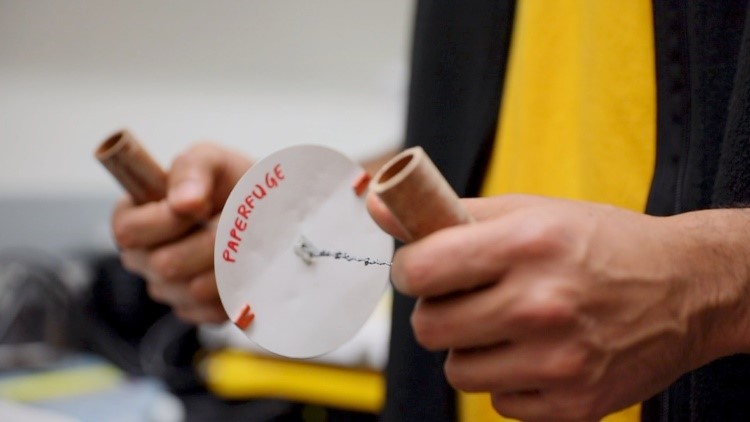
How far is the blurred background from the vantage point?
109 cm

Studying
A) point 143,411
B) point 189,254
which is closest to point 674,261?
point 189,254

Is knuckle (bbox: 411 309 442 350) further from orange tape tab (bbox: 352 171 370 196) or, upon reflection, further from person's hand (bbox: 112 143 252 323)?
person's hand (bbox: 112 143 252 323)

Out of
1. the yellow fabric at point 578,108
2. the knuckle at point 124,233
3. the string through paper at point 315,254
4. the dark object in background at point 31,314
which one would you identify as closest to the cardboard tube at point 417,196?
the string through paper at point 315,254

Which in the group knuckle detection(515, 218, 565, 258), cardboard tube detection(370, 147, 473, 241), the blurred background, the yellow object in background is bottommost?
the yellow object in background

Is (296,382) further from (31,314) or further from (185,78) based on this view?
(185,78)

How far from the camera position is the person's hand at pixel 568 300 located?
11.2 inches

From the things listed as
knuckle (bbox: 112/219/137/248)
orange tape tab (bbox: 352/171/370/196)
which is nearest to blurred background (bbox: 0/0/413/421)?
knuckle (bbox: 112/219/137/248)

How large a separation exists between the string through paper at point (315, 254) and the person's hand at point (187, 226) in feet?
0.54

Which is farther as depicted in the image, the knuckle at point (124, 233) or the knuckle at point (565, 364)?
the knuckle at point (124, 233)

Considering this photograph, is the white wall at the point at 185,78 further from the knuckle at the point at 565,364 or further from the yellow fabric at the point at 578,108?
the knuckle at the point at 565,364

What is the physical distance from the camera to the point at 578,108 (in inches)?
21.1

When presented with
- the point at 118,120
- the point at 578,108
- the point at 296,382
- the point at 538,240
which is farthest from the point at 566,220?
the point at 118,120

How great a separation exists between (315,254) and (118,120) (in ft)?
3.67

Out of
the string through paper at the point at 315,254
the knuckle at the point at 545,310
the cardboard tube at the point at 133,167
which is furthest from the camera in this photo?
the cardboard tube at the point at 133,167
